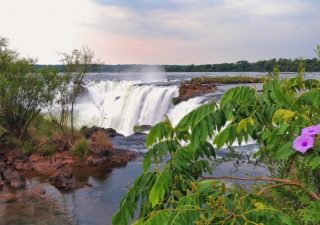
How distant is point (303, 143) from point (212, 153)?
2.89ft

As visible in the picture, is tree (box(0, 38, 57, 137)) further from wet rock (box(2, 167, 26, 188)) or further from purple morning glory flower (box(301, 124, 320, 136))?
purple morning glory flower (box(301, 124, 320, 136))

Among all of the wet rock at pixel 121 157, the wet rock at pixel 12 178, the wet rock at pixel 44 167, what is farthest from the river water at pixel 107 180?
the wet rock at pixel 44 167

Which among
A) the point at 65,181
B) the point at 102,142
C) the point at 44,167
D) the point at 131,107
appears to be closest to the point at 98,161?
the point at 102,142

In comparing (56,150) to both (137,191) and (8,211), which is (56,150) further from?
(137,191)

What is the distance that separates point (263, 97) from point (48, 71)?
1892cm

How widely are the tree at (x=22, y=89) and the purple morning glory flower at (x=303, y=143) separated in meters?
19.3

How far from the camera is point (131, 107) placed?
27297mm

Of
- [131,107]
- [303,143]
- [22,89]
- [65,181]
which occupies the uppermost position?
[303,143]

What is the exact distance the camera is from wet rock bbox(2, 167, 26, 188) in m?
14.1

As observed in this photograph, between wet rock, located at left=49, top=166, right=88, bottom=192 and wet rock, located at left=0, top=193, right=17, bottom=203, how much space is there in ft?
4.51

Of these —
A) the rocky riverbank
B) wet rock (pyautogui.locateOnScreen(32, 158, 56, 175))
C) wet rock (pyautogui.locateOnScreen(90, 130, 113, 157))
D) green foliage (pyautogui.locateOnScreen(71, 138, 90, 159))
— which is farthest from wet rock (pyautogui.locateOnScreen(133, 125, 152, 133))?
wet rock (pyautogui.locateOnScreen(32, 158, 56, 175))

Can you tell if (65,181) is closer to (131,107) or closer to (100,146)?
(100,146)

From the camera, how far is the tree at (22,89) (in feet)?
66.2

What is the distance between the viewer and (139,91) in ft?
92.7
